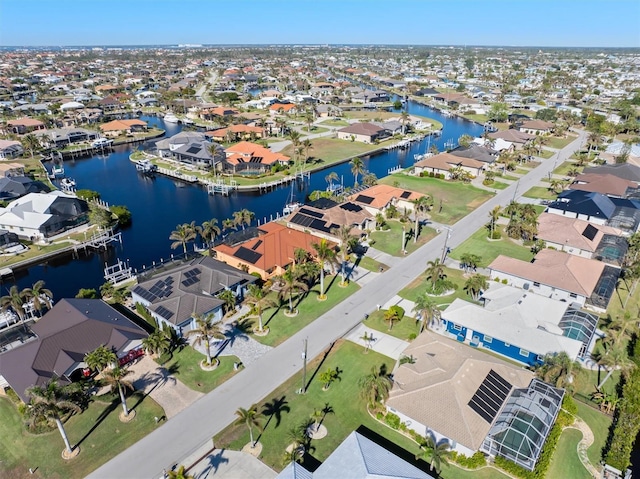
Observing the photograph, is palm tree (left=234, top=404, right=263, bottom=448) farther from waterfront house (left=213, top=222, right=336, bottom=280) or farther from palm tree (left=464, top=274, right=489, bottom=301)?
palm tree (left=464, top=274, right=489, bottom=301)

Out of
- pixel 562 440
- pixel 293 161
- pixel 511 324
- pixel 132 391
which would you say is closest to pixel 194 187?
pixel 293 161

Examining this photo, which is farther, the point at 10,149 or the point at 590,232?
the point at 10,149

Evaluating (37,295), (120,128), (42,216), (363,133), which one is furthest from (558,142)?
(37,295)

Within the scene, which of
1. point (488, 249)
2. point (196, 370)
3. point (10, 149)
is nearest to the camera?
point (196, 370)

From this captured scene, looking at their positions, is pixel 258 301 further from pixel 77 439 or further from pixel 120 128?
pixel 120 128

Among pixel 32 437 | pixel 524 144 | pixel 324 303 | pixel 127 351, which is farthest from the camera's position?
pixel 524 144

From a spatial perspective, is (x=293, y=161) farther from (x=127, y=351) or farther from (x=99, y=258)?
(x=127, y=351)

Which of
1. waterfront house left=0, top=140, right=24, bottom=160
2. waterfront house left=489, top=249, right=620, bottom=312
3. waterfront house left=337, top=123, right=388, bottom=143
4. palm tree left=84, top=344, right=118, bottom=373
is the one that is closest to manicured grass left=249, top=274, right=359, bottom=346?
palm tree left=84, top=344, right=118, bottom=373
